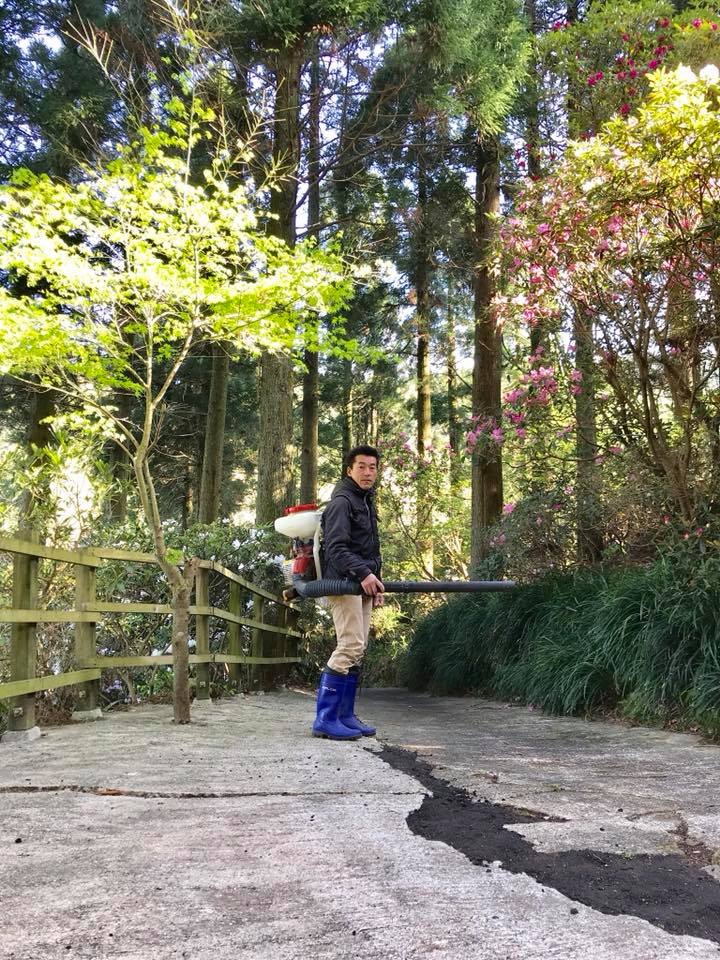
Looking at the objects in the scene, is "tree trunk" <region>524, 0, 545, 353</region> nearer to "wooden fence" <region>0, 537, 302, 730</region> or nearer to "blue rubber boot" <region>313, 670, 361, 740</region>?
"wooden fence" <region>0, 537, 302, 730</region>

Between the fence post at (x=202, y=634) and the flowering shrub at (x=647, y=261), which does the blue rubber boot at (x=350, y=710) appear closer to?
the fence post at (x=202, y=634)

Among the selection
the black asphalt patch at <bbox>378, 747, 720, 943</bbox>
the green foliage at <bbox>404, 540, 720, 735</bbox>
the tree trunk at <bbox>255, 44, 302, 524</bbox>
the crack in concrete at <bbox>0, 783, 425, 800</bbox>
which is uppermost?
the tree trunk at <bbox>255, 44, 302, 524</bbox>

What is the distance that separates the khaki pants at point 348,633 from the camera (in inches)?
187

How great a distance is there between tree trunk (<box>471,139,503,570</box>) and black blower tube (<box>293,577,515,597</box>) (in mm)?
1406

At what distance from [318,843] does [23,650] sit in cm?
253

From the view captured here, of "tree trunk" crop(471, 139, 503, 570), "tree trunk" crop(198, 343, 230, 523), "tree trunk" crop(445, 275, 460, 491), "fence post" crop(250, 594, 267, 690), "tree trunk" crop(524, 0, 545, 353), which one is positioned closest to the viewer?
"fence post" crop(250, 594, 267, 690)

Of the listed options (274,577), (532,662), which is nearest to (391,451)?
(274,577)

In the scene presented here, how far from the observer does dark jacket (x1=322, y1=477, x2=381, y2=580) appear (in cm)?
468

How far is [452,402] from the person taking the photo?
20.0 m

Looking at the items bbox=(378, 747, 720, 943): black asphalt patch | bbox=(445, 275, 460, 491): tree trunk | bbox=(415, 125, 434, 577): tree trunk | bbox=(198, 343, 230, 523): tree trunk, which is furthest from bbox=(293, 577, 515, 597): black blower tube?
bbox=(445, 275, 460, 491): tree trunk

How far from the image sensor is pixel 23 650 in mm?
4309

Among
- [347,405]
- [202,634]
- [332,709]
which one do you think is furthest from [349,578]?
[347,405]

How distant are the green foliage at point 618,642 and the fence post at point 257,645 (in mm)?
2455

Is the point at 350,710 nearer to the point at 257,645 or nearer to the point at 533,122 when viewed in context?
the point at 257,645
